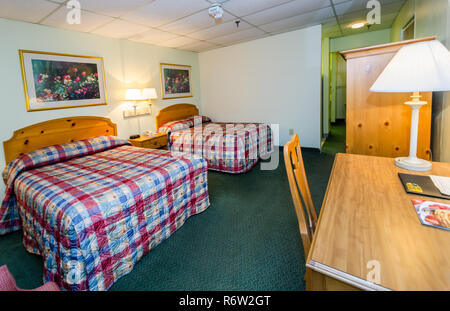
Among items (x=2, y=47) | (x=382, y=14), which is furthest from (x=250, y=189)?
(x=382, y=14)

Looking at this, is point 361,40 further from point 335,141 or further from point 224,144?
point 224,144

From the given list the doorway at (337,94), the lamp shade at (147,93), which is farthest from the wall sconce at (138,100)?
the doorway at (337,94)

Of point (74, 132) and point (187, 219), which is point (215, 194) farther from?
point (74, 132)

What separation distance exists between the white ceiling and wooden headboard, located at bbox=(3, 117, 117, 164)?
1.27m

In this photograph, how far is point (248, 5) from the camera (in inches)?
120

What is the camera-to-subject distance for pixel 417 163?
1417 mm

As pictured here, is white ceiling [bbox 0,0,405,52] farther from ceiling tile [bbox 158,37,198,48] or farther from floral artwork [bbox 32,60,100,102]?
floral artwork [bbox 32,60,100,102]

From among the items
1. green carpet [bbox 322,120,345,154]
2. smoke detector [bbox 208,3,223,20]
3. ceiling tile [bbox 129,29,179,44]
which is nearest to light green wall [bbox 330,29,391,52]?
green carpet [bbox 322,120,345,154]

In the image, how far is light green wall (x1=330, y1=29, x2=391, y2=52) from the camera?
553 cm

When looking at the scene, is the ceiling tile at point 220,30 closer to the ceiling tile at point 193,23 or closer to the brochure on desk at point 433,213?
the ceiling tile at point 193,23

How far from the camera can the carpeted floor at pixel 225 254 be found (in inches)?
65.8

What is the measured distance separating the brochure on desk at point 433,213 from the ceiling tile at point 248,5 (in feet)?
→ 9.57

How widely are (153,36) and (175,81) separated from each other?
3.89ft

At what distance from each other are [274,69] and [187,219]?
3.74 metres
